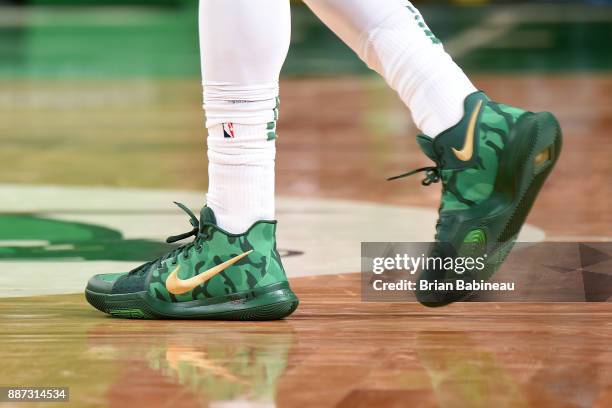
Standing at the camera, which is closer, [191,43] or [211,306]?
[211,306]

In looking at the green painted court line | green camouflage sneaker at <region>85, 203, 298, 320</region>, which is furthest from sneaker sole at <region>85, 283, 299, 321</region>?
the green painted court line

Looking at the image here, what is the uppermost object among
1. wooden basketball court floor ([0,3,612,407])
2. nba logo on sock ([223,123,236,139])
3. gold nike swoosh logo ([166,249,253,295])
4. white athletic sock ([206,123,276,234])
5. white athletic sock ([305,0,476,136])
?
white athletic sock ([305,0,476,136])

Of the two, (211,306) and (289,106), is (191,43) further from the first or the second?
(211,306)

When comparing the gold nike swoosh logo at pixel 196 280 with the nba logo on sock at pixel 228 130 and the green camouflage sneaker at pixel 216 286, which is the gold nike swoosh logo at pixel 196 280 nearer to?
the green camouflage sneaker at pixel 216 286

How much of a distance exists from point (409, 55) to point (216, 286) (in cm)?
38

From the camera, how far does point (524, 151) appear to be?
1.76 meters

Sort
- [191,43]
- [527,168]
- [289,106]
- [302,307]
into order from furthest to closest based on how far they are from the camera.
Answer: [191,43], [289,106], [302,307], [527,168]

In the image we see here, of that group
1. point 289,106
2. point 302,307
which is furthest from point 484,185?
point 289,106

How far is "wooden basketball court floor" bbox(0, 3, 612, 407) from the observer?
4.60 ft

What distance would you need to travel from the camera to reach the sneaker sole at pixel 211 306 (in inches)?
71.2

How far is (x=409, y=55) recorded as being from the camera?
1.84m

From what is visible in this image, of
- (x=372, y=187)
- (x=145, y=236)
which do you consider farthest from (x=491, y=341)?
(x=372, y=187)

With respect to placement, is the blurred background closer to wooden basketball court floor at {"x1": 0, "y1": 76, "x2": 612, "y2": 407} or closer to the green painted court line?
the green painted court line

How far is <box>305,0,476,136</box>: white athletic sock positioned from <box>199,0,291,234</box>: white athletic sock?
0.30 feet
